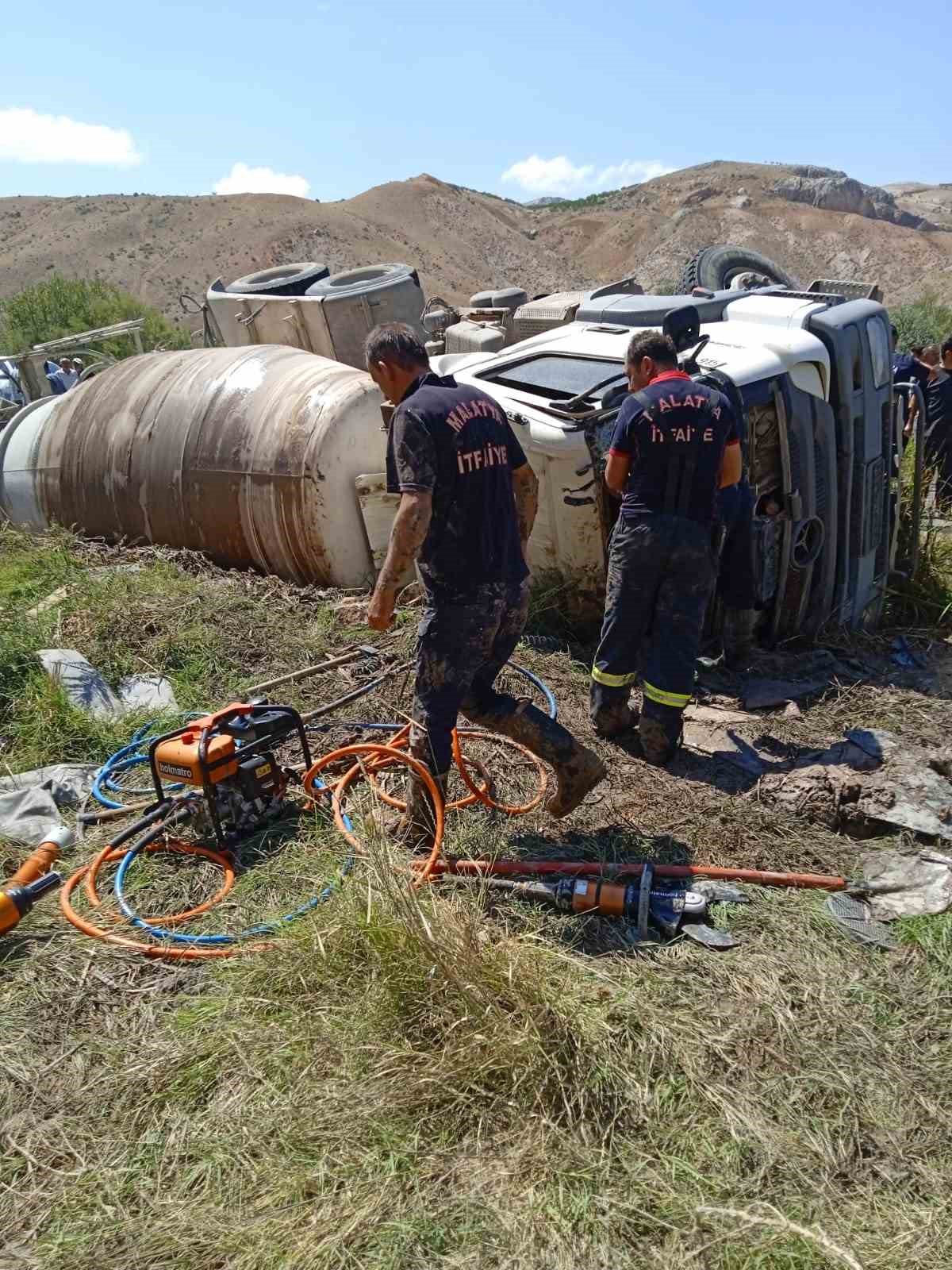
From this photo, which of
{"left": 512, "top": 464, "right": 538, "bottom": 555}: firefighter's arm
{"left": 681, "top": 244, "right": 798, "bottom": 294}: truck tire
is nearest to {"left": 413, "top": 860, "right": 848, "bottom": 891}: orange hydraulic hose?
{"left": 512, "top": 464, "right": 538, "bottom": 555}: firefighter's arm

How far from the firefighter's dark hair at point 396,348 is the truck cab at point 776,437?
1.60 metres

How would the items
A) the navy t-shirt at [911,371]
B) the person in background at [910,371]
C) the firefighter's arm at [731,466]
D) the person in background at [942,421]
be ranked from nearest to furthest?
1. the firefighter's arm at [731,466]
2. the person in background at [942,421]
3. the person in background at [910,371]
4. the navy t-shirt at [911,371]

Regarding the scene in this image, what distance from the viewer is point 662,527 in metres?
4.18

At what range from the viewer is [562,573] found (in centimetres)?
525

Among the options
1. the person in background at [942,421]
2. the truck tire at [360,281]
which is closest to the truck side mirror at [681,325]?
the person in background at [942,421]

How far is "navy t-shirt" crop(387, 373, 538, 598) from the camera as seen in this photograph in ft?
10.8

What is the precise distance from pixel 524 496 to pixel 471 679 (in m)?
0.76

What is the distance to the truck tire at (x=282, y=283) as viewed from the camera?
31.9ft

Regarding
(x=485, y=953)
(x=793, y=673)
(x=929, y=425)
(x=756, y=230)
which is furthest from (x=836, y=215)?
(x=485, y=953)

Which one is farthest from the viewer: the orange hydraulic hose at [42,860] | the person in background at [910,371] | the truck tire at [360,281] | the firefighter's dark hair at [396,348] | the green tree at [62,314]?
the green tree at [62,314]

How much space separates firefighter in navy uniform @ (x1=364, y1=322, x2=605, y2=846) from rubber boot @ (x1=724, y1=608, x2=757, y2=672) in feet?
5.34

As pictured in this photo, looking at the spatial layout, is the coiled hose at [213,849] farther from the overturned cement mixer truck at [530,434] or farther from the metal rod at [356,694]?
the overturned cement mixer truck at [530,434]

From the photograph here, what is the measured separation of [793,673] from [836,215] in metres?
46.7

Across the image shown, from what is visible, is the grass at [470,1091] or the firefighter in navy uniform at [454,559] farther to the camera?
the firefighter in navy uniform at [454,559]
